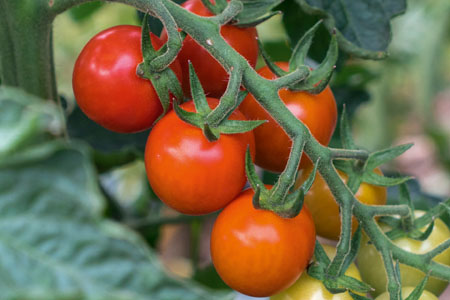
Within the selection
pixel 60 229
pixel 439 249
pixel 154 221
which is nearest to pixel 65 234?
pixel 60 229

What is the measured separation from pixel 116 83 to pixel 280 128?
0.21m

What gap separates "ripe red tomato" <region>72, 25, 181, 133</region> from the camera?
708 mm

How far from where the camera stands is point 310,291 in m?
0.72

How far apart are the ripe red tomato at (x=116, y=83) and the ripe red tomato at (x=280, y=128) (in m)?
0.12

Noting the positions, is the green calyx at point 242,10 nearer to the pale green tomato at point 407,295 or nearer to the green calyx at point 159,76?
the green calyx at point 159,76

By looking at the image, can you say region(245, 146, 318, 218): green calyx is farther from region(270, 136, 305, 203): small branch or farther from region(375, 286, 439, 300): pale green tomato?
region(375, 286, 439, 300): pale green tomato

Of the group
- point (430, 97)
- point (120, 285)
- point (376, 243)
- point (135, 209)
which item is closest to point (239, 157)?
point (376, 243)

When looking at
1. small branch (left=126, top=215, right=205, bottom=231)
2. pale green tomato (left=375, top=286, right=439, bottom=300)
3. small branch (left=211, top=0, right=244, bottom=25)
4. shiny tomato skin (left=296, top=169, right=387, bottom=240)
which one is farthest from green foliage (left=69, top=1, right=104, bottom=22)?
pale green tomato (left=375, top=286, right=439, bottom=300)

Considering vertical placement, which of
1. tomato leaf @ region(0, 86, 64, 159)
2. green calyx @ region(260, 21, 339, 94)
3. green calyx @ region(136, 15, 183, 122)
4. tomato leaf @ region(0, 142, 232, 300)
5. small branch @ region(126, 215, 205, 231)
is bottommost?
small branch @ region(126, 215, 205, 231)

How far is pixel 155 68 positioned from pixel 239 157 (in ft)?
0.46

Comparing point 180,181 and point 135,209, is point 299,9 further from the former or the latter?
point 135,209

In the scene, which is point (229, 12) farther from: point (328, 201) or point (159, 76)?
point (328, 201)

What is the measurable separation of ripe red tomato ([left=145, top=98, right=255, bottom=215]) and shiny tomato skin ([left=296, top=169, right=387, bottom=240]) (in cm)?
14

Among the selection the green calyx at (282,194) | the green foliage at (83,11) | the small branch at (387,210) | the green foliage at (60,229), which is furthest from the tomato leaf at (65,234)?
the green foliage at (83,11)
